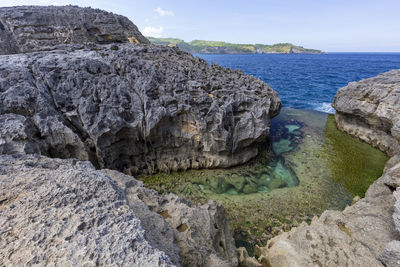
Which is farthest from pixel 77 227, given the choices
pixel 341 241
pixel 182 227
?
pixel 341 241

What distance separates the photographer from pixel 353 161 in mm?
15727

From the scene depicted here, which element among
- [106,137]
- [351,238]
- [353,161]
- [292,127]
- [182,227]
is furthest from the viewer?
[292,127]

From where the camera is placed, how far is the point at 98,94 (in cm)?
1297

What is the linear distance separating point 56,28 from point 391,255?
2576 centimetres

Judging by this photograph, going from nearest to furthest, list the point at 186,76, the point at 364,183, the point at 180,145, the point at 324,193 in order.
→ 1. the point at 324,193
2. the point at 364,183
3. the point at 180,145
4. the point at 186,76

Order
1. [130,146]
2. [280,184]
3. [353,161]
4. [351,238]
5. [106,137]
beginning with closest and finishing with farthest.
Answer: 1. [351,238]
2. [106,137]
3. [280,184]
4. [130,146]
5. [353,161]

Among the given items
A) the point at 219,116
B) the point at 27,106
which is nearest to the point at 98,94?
the point at 27,106

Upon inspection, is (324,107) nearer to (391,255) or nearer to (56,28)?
(391,255)

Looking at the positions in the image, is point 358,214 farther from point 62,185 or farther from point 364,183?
point 62,185

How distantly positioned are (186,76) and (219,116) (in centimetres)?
462

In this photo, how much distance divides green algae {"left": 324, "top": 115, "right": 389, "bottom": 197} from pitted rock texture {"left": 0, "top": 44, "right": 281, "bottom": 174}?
644cm

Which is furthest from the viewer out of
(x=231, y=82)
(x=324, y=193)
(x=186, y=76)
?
(x=231, y=82)

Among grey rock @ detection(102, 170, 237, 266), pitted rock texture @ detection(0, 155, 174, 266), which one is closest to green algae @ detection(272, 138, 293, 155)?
grey rock @ detection(102, 170, 237, 266)

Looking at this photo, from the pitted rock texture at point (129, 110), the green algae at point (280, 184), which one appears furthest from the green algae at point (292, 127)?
the pitted rock texture at point (129, 110)
